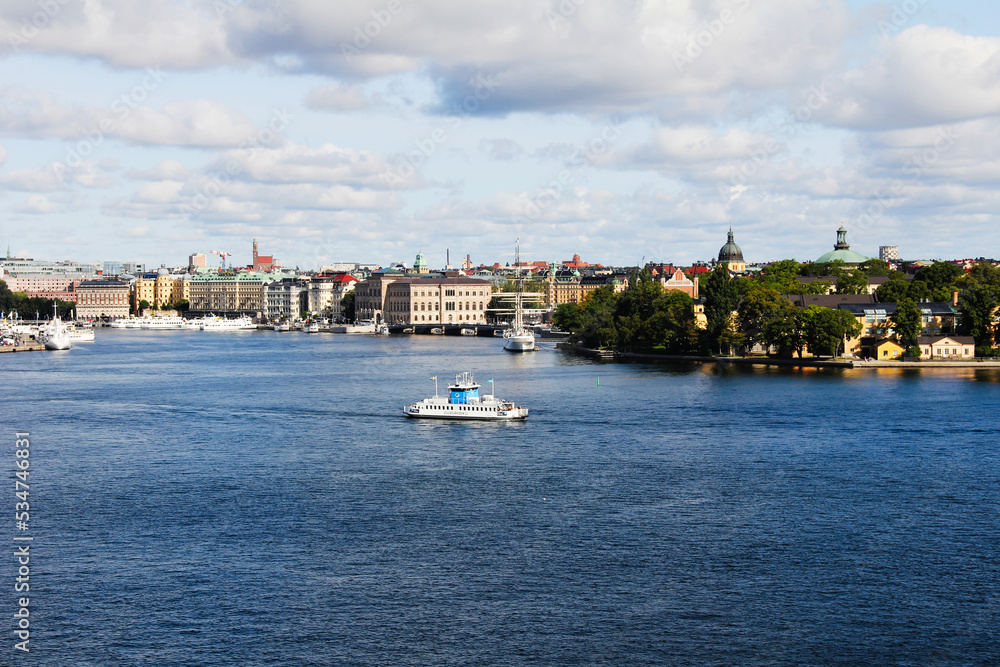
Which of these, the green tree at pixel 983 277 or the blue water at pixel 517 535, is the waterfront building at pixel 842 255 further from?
the blue water at pixel 517 535

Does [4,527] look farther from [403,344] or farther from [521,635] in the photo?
[403,344]

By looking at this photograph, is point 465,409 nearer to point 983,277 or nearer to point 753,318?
point 753,318

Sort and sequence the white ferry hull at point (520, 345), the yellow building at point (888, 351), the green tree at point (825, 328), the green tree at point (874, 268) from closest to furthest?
the green tree at point (825, 328), the yellow building at point (888, 351), the white ferry hull at point (520, 345), the green tree at point (874, 268)

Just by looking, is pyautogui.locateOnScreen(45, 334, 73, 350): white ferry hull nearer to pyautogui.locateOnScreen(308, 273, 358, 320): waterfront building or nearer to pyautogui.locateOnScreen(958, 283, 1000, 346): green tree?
pyautogui.locateOnScreen(958, 283, 1000, 346): green tree

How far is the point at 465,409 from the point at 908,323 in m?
42.3

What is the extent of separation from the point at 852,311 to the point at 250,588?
6658 centimetres

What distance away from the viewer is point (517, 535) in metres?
26.8

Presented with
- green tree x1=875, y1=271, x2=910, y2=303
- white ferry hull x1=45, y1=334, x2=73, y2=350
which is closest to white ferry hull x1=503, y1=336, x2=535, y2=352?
green tree x1=875, y1=271, x2=910, y2=303

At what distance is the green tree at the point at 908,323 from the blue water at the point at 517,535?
2683 centimetres

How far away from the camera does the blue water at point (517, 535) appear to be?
20672 mm

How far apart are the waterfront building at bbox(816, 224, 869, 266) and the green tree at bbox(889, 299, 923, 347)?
6838 centimetres

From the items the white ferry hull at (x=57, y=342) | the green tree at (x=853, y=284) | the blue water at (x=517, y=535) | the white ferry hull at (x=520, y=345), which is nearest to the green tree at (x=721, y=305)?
the white ferry hull at (x=520, y=345)

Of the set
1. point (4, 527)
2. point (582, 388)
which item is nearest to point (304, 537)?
point (4, 527)

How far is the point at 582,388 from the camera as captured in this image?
60.1 metres
